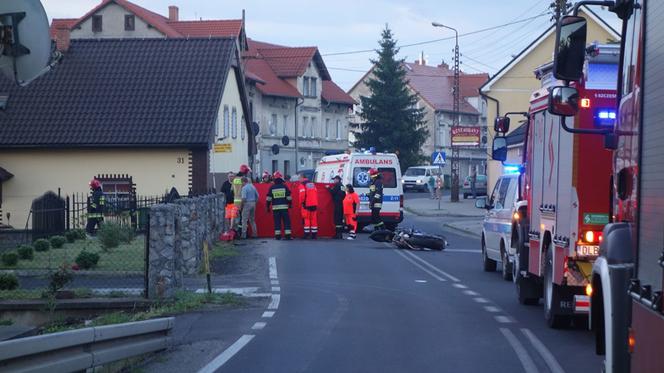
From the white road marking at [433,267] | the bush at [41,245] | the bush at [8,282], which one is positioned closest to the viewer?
the bush at [8,282]

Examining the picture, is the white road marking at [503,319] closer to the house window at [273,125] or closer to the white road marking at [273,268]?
the white road marking at [273,268]

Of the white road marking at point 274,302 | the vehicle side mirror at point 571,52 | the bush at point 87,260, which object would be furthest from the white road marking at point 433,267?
the vehicle side mirror at point 571,52

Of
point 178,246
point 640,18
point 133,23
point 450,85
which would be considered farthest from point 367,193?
point 450,85

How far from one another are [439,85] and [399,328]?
101m

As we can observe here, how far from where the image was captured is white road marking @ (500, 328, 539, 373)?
409 inches

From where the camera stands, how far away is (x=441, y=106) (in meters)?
106

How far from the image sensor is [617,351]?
21.9 feet

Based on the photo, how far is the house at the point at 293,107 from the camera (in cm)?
6831

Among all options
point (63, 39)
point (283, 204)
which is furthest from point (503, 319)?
point (63, 39)

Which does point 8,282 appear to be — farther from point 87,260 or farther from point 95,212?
point 95,212

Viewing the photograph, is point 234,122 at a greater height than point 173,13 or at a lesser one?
lesser

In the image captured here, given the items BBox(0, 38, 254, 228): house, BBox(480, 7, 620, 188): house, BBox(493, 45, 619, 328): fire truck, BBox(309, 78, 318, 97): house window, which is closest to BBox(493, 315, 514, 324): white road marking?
BBox(493, 45, 619, 328): fire truck

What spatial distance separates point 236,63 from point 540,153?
30.8 m

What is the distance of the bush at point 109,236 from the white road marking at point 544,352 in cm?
1218
